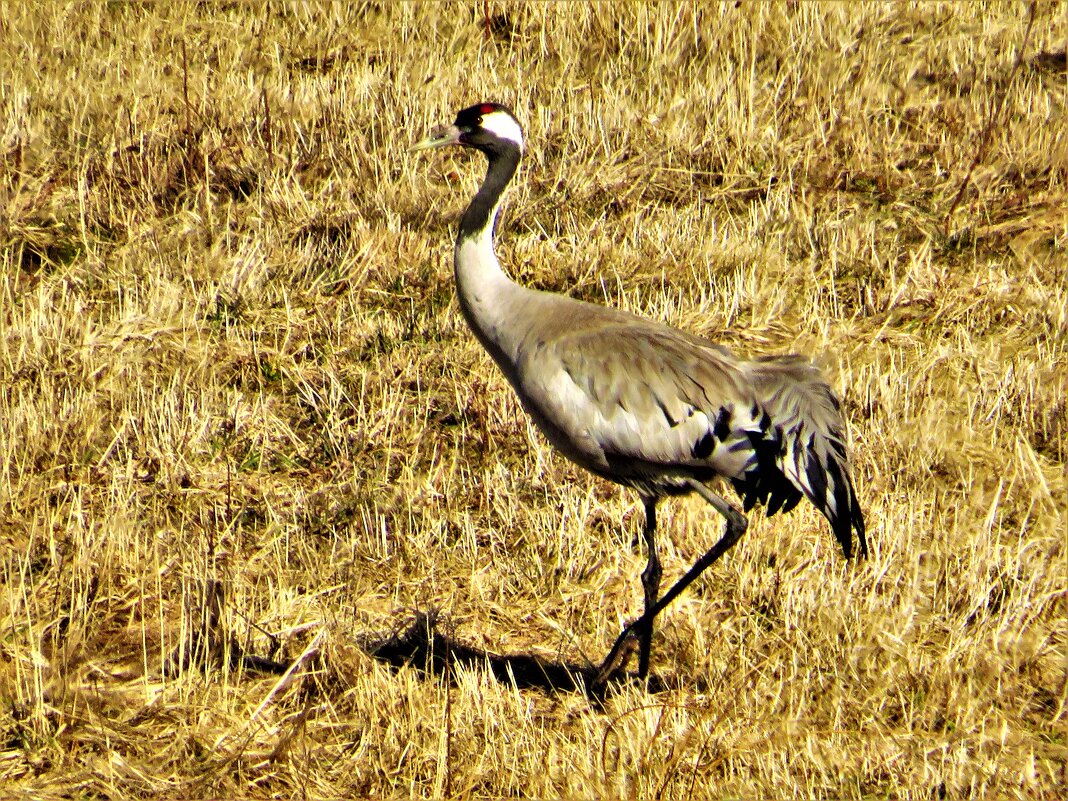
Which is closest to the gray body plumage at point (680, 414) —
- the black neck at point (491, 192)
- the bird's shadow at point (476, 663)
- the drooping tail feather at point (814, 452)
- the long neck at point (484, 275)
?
the drooping tail feather at point (814, 452)

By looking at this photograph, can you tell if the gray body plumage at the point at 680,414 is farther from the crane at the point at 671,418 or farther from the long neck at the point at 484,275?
the long neck at the point at 484,275

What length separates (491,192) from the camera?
15.4 feet

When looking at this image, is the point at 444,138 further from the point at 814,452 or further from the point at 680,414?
the point at 814,452

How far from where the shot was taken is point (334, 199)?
711cm

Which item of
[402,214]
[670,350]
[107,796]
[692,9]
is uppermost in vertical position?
[692,9]

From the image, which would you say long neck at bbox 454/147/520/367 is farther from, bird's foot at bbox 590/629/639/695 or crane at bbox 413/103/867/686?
bird's foot at bbox 590/629/639/695

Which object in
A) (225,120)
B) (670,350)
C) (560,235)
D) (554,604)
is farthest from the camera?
(225,120)

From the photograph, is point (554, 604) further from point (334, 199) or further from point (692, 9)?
point (692, 9)

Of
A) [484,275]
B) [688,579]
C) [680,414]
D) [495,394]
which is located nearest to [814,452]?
[680,414]

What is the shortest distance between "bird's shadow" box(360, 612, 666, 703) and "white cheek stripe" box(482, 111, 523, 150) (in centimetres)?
164

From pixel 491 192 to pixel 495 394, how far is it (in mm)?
1275

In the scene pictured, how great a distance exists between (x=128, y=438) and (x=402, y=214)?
2004 mm

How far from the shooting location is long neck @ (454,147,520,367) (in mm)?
4617

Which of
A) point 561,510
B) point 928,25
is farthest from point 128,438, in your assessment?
point 928,25
